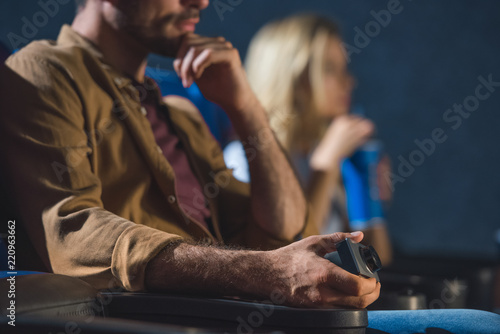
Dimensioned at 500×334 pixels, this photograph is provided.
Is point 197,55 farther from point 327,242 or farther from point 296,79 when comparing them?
point 296,79

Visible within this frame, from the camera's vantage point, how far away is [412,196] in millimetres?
3219

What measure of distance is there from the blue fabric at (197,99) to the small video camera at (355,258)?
0.78 m

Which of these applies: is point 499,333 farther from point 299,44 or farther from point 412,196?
point 412,196

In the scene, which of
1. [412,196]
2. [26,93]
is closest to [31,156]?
[26,93]

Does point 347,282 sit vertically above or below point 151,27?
below

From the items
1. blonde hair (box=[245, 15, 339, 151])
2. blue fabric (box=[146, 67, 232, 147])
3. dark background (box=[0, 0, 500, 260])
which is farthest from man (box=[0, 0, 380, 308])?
dark background (box=[0, 0, 500, 260])

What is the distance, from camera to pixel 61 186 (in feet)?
2.90

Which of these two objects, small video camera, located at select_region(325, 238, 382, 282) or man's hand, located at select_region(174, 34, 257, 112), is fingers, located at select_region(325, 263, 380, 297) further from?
man's hand, located at select_region(174, 34, 257, 112)

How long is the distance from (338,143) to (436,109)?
1131mm

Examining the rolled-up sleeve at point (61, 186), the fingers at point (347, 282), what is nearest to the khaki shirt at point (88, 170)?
the rolled-up sleeve at point (61, 186)

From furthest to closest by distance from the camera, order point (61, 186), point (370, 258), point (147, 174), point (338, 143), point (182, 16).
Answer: point (338, 143) < point (182, 16) < point (147, 174) < point (61, 186) < point (370, 258)

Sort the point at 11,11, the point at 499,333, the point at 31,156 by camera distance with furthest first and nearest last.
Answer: the point at 11,11 → the point at 31,156 → the point at 499,333

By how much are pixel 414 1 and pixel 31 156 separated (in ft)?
9.01

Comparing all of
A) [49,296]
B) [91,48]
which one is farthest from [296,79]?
[49,296]
